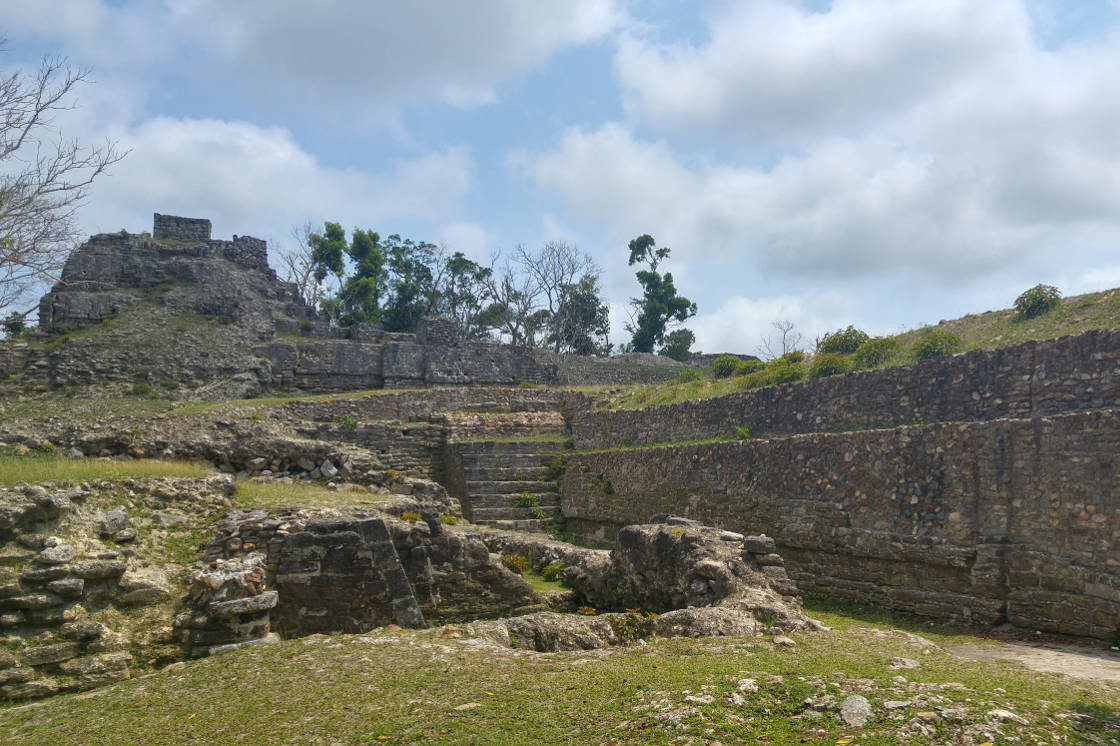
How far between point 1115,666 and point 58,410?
19.2 metres

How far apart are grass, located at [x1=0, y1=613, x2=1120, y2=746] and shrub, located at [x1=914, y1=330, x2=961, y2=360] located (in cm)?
884

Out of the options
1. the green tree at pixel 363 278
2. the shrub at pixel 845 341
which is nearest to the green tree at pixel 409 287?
the green tree at pixel 363 278

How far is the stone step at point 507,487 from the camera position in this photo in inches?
691

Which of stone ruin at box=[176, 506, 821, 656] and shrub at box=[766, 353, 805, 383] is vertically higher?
shrub at box=[766, 353, 805, 383]

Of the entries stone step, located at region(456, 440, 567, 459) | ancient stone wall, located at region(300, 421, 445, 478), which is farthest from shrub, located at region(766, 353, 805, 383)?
ancient stone wall, located at region(300, 421, 445, 478)

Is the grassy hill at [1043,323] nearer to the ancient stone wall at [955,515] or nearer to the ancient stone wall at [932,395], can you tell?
the ancient stone wall at [932,395]

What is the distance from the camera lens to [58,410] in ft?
53.6

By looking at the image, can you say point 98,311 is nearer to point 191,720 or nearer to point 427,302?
point 191,720

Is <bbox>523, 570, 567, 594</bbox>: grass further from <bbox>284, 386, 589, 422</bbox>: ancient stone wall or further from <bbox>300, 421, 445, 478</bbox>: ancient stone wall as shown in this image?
<bbox>284, 386, 589, 422</bbox>: ancient stone wall

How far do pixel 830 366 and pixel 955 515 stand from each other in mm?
7691

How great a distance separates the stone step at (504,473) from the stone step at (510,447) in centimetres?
53

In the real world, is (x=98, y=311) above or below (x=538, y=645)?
above

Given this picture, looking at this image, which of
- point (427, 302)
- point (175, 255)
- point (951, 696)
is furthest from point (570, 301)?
point (951, 696)

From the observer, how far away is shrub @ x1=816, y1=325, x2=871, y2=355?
57.1 feet
